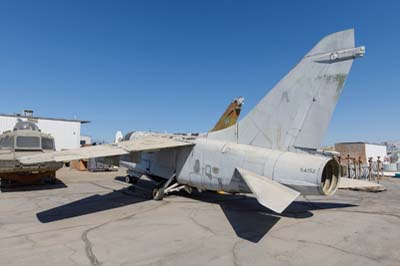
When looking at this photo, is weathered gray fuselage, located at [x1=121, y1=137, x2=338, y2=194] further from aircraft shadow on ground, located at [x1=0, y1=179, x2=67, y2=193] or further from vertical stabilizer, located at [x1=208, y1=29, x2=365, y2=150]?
aircraft shadow on ground, located at [x1=0, y1=179, x2=67, y2=193]

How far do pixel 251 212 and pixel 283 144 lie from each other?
2.49 m

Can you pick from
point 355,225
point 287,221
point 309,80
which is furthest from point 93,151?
point 355,225

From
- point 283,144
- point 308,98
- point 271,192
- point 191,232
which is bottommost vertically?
point 191,232

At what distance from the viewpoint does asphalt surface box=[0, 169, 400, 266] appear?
204 inches

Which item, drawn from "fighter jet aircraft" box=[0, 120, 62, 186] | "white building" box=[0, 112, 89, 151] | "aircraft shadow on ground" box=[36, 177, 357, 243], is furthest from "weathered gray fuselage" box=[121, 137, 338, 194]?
"white building" box=[0, 112, 89, 151]

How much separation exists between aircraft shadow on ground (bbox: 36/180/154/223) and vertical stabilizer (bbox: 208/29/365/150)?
5640 millimetres

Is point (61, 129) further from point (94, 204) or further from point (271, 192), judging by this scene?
point (271, 192)

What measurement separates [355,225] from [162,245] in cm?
547

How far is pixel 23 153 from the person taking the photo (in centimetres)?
1314

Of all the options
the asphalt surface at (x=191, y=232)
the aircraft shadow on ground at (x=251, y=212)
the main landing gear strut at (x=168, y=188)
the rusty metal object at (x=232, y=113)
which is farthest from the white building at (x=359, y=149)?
the main landing gear strut at (x=168, y=188)

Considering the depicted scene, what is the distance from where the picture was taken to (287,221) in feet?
26.2

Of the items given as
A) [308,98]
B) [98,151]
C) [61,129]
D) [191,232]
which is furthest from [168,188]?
[61,129]

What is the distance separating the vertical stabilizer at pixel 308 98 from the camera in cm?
780

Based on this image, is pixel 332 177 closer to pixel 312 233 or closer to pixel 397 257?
pixel 312 233
